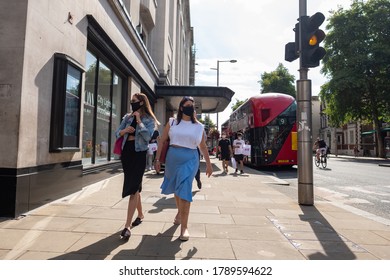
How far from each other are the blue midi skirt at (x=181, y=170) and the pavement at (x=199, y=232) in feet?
1.85

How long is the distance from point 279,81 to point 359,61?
2429cm

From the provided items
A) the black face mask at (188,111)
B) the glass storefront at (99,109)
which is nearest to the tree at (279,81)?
the glass storefront at (99,109)

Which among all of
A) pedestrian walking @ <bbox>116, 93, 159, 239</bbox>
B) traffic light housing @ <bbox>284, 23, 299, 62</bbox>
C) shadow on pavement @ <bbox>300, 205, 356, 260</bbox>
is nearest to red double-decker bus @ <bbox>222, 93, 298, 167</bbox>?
traffic light housing @ <bbox>284, 23, 299, 62</bbox>

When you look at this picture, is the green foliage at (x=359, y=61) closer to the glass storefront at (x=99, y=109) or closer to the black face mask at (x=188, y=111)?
the glass storefront at (x=99, y=109)

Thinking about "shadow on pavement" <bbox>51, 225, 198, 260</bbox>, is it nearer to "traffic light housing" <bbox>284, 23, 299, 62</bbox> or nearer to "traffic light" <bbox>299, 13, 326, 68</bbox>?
"traffic light" <bbox>299, 13, 326, 68</bbox>

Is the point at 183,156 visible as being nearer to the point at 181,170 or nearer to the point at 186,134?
the point at 181,170

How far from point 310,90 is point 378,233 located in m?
2.98

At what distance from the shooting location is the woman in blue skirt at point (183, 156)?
12.3 ft

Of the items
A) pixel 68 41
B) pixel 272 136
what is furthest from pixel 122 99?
pixel 272 136

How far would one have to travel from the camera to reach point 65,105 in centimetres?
550

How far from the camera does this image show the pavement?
126 inches

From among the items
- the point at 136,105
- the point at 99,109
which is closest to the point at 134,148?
the point at 136,105

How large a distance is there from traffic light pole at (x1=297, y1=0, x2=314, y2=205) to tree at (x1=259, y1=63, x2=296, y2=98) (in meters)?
52.1

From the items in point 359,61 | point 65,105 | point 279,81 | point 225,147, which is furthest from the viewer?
point 279,81
